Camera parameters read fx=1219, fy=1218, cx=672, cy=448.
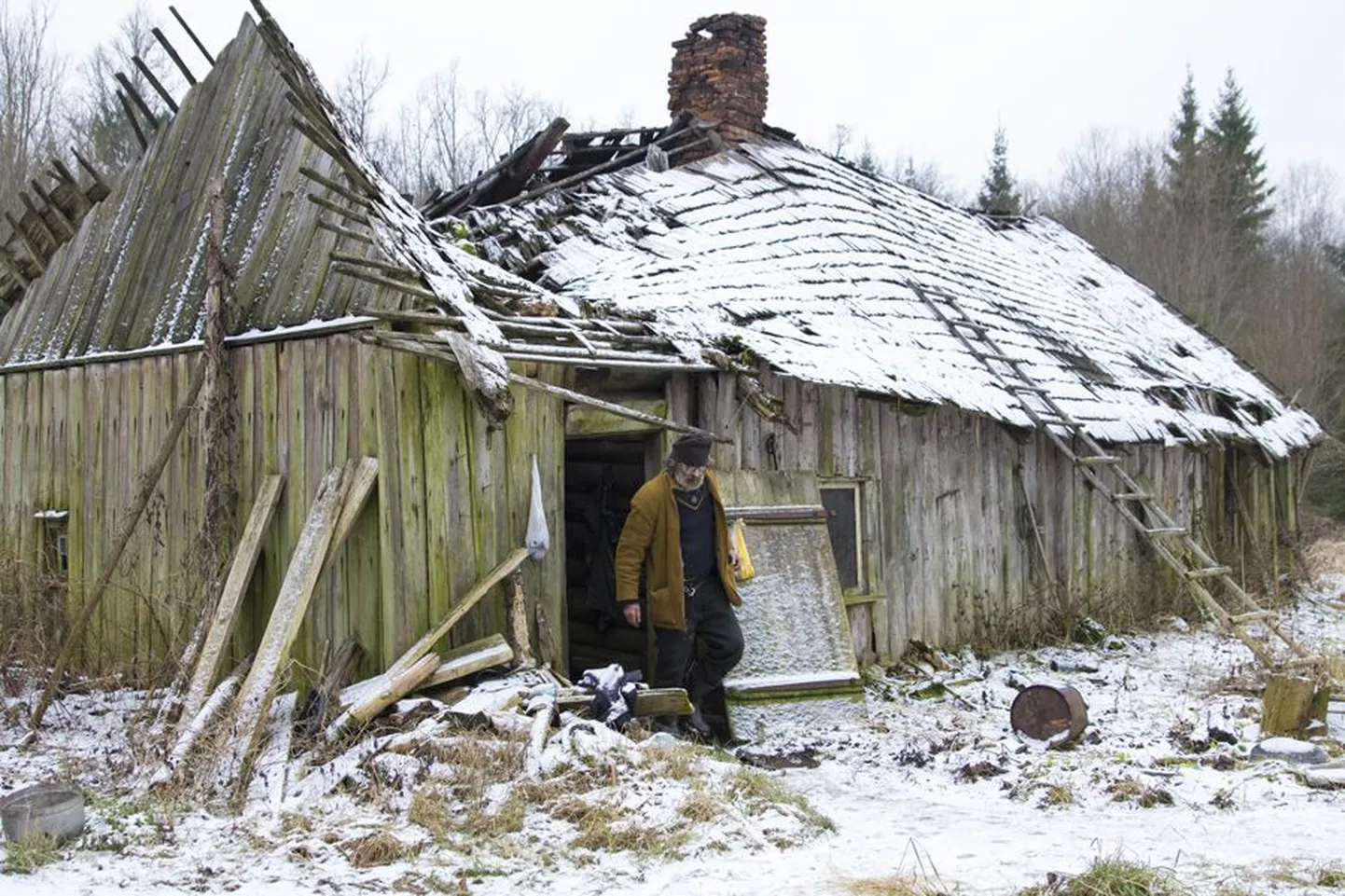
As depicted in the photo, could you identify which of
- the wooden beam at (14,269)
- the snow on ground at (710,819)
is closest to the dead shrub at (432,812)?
the snow on ground at (710,819)

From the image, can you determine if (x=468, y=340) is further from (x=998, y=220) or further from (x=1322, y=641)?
(x=998, y=220)

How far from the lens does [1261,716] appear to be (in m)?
8.05

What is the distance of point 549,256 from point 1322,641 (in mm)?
7898

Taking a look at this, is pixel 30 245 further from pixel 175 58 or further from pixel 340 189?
pixel 340 189

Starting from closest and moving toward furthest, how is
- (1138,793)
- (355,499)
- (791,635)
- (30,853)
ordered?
(30,853)
(1138,793)
(355,499)
(791,635)

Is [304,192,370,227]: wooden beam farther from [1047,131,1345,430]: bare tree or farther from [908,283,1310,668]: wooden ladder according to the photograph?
[1047,131,1345,430]: bare tree

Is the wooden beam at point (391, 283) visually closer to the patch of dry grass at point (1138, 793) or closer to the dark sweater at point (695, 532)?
the dark sweater at point (695, 532)

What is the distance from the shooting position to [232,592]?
24.7ft

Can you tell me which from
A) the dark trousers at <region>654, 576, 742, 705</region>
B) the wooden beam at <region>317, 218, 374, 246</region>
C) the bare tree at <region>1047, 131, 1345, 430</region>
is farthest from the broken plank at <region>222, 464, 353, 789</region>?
the bare tree at <region>1047, 131, 1345, 430</region>

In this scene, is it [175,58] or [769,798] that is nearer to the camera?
[769,798]

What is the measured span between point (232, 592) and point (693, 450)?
299 centimetres

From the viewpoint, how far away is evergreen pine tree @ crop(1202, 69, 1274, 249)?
4028 centimetres

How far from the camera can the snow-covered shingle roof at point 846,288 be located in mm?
9789

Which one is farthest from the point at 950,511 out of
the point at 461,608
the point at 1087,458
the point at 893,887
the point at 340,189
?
the point at 893,887
